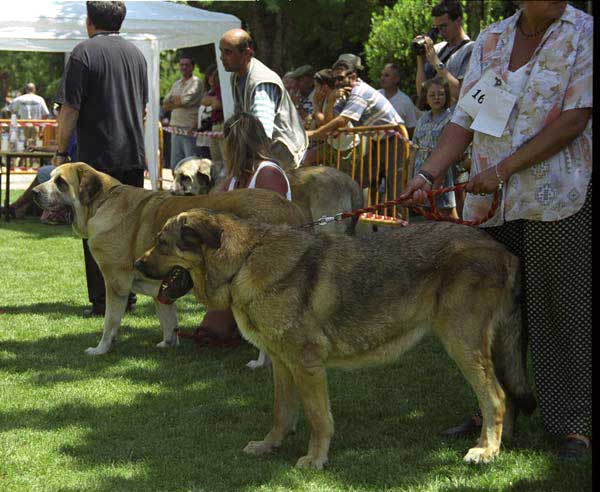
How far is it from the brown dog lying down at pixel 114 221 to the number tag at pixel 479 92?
226cm

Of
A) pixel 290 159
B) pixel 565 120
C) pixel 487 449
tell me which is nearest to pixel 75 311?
pixel 290 159

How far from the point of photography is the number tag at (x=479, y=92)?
4.12 metres

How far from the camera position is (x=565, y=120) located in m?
3.89

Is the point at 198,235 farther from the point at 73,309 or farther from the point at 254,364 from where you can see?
the point at 73,309

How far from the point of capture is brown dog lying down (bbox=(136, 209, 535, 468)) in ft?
13.2

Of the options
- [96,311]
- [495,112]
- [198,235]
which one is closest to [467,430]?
[495,112]

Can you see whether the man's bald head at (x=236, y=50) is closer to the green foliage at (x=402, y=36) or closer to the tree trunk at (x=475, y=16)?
the green foliage at (x=402, y=36)

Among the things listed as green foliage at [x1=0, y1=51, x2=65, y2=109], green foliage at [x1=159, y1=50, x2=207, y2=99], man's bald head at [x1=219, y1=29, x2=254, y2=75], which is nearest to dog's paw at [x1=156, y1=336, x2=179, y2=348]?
man's bald head at [x1=219, y1=29, x2=254, y2=75]

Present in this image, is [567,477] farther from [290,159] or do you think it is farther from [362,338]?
[290,159]

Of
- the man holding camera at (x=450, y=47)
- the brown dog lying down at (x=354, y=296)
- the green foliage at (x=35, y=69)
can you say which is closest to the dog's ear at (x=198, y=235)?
the brown dog lying down at (x=354, y=296)

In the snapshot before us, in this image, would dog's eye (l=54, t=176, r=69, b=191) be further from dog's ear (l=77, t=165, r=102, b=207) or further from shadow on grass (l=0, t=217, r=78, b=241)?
shadow on grass (l=0, t=217, r=78, b=241)

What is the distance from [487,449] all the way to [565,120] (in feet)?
5.32

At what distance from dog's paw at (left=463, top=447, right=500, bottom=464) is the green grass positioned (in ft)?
0.15

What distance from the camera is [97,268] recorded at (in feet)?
24.4
